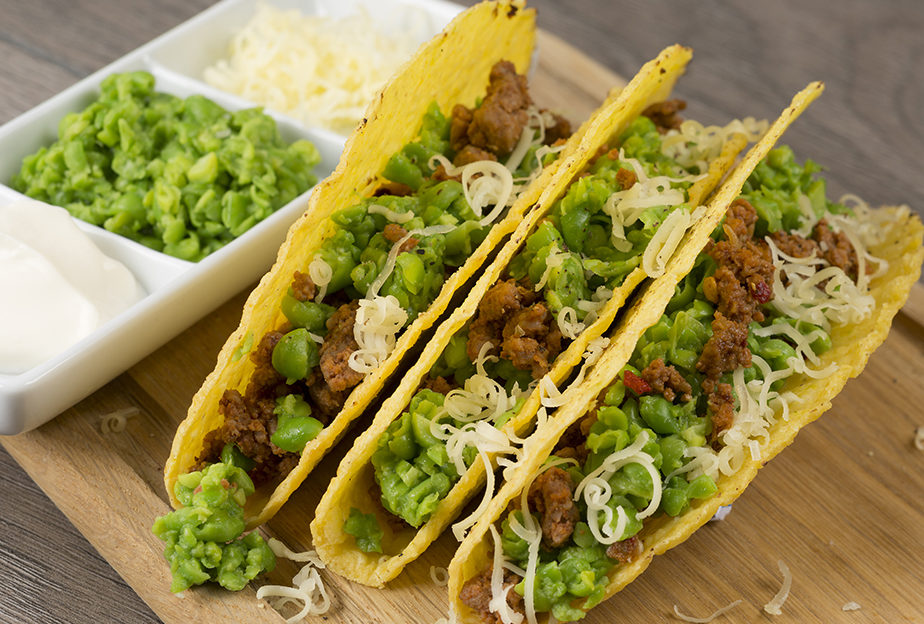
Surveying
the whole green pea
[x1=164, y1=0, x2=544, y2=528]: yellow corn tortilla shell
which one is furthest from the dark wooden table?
the whole green pea

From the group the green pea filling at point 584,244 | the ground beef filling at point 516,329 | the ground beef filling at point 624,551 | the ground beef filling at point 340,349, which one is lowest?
the ground beef filling at point 340,349

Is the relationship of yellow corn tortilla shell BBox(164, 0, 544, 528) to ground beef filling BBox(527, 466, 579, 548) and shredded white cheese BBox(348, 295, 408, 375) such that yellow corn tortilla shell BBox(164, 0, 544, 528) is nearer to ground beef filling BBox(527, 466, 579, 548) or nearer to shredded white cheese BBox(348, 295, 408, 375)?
shredded white cheese BBox(348, 295, 408, 375)

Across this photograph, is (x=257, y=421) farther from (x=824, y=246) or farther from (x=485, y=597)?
(x=824, y=246)

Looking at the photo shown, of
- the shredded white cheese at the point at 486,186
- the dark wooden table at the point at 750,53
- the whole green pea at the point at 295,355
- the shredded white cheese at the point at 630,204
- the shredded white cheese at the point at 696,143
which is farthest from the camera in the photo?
the dark wooden table at the point at 750,53

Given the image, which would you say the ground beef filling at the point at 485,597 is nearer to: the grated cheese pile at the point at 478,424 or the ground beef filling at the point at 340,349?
the grated cheese pile at the point at 478,424

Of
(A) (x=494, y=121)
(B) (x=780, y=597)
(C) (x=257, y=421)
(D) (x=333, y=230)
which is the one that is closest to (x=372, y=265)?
(D) (x=333, y=230)

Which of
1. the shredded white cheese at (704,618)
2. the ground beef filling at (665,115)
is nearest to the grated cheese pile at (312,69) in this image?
the ground beef filling at (665,115)
